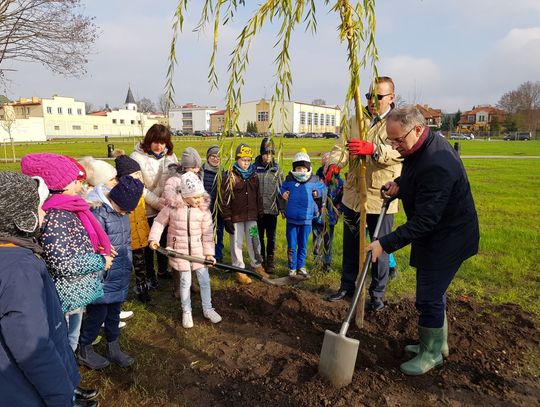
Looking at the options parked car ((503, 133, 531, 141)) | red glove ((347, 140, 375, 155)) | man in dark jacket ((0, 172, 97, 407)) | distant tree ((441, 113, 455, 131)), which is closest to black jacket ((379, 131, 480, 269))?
red glove ((347, 140, 375, 155))

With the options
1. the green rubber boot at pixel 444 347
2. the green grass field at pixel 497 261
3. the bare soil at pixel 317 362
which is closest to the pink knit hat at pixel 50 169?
the green grass field at pixel 497 261

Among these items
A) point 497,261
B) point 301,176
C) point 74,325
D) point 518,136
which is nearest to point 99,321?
point 74,325

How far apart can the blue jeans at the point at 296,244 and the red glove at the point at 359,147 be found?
2.39 metres

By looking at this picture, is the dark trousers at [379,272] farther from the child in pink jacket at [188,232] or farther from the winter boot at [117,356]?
the winter boot at [117,356]

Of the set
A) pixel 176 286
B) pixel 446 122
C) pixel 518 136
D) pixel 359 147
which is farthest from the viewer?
pixel 446 122

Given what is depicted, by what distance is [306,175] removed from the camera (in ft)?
17.3

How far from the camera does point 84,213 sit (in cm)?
269

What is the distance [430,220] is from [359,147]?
2.47 ft

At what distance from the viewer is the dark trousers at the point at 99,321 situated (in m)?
3.14

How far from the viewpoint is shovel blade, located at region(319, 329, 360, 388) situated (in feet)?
8.88

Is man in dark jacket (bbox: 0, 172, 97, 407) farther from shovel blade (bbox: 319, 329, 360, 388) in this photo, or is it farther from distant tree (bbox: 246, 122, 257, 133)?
shovel blade (bbox: 319, 329, 360, 388)

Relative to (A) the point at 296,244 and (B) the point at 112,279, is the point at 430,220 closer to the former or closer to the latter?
(B) the point at 112,279

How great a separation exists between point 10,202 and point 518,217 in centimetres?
955

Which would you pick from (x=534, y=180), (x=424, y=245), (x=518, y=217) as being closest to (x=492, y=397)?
(x=424, y=245)
